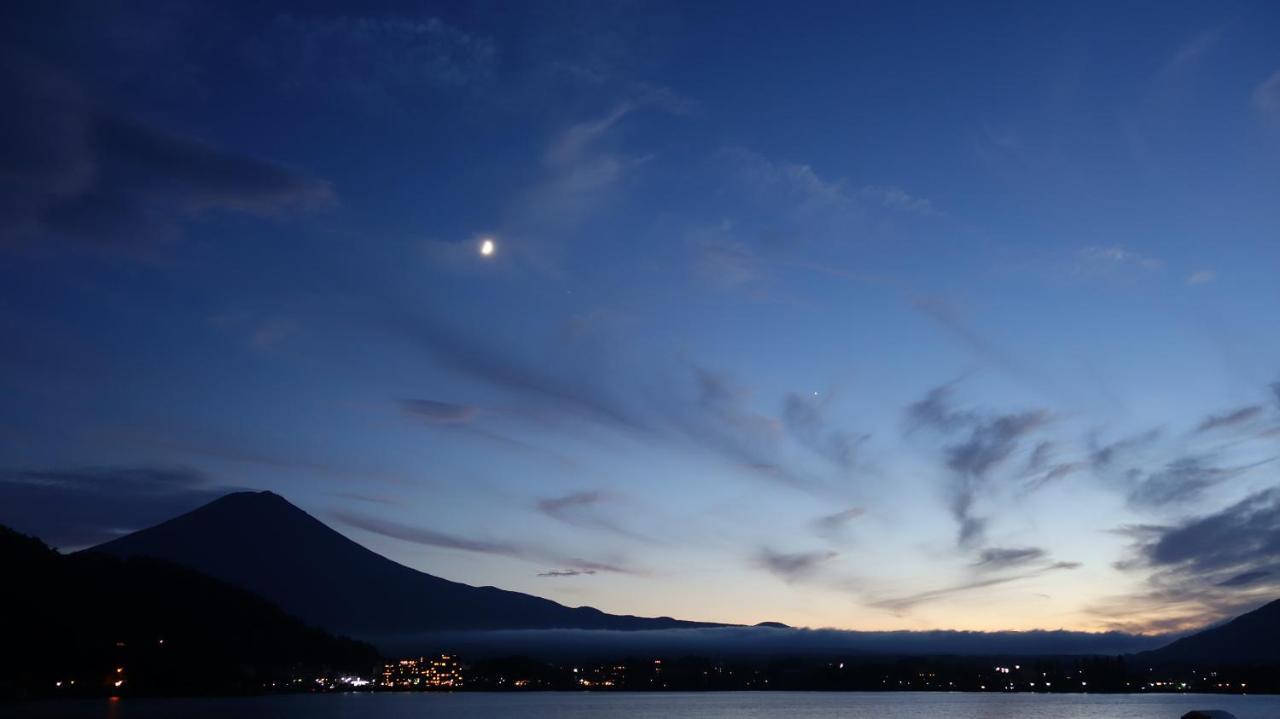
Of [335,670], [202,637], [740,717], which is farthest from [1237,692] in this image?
[202,637]

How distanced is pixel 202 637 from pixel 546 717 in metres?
58.1

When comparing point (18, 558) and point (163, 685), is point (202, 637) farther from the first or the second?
point (18, 558)

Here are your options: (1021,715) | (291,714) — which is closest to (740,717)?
(1021,715)

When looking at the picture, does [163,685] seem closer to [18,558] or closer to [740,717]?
[18,558]

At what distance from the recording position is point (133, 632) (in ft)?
396

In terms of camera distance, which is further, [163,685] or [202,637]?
[202,637]

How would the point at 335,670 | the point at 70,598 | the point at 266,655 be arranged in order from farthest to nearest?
the point at 335,670 < the point at 266,655 < the point at 70,598

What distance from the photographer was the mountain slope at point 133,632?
3703 inches

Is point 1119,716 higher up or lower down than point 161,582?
lower down

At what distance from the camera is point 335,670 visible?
7205 inches

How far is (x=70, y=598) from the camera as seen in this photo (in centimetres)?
10931

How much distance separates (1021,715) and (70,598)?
115 metres

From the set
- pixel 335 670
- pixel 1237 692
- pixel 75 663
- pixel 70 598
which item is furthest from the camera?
pixel 1237 692

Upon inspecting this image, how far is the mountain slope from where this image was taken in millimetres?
94062
